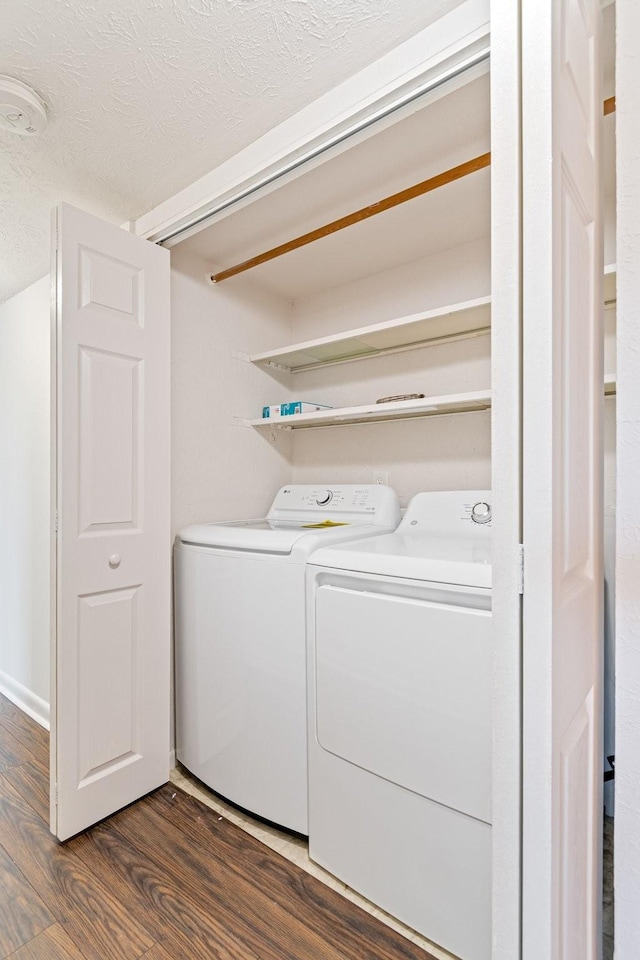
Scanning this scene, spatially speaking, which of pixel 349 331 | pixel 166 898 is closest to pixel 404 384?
pixel 349 331

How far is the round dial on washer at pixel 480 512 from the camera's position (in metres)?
1.84

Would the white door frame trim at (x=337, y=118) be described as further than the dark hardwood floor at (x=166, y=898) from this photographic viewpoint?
No

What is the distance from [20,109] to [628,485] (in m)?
1.86

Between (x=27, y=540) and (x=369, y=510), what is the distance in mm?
1882

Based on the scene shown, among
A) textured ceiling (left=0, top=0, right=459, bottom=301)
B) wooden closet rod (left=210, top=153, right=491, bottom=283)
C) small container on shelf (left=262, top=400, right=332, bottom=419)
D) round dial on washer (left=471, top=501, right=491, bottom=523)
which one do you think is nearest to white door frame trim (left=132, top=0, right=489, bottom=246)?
textured ceiling (left=0, top=0, right=459, bottom=301)

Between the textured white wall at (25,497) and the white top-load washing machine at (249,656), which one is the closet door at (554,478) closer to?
the white top-load washing machine at (249,656)

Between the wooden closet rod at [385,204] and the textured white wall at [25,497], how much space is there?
3.85 feet

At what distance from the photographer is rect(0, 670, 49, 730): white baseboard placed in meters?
2.52

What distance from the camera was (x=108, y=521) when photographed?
179 centimetres

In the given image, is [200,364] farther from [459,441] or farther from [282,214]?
[459,441]

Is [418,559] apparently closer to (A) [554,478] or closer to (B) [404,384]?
(A) [554,478]

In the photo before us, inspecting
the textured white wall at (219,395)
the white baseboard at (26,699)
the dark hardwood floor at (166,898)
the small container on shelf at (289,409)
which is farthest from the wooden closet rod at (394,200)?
the white baseboard at (26,699)

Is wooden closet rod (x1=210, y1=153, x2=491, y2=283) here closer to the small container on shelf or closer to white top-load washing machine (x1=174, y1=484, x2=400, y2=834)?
the small container on shelf

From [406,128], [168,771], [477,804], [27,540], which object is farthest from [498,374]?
[27,540]
